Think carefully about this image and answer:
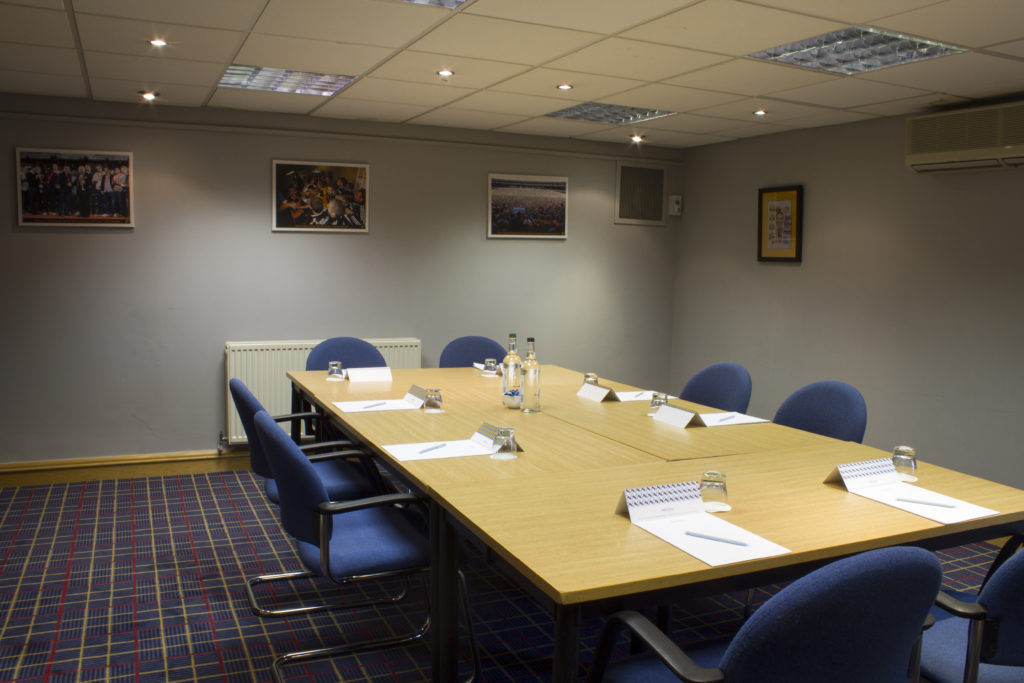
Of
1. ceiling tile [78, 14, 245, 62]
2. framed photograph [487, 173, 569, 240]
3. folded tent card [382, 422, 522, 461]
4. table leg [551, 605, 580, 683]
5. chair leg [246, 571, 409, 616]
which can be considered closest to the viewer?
table leg [551, 605, 580, 683]

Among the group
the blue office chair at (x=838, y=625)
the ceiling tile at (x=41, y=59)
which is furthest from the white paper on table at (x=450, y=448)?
the ceiling tile at (x=41, y=59)

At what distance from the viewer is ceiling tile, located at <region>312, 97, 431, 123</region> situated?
509 cm

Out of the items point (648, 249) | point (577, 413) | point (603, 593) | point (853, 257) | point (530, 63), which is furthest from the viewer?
point (648, 249)

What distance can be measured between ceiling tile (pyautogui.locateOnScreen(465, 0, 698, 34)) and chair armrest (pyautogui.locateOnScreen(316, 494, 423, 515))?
1882 millimetres

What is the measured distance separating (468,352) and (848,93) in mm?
2776

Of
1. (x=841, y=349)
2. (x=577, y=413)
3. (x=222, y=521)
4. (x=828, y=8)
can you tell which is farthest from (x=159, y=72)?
(x=841, y=349)

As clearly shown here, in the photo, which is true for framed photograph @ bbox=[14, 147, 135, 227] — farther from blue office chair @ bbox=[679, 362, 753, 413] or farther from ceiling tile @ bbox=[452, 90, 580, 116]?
blue office chair @ bbox=[679, 362, 753, 413]

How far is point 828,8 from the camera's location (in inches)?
119

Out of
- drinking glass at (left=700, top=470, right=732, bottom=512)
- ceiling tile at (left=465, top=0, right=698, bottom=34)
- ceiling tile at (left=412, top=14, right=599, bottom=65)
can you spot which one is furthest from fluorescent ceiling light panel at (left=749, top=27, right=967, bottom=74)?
drinking glass at (left=700, top=470, right=732, bottom=512)

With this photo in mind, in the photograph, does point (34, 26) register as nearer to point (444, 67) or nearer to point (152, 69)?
point (152, 69)

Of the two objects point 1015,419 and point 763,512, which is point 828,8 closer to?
point 763,512

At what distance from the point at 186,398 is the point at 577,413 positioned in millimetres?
3206

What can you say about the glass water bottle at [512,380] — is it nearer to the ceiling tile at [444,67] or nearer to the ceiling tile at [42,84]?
the ceiling tile at [444,67]

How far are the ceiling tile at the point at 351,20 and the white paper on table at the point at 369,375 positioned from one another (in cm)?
176
